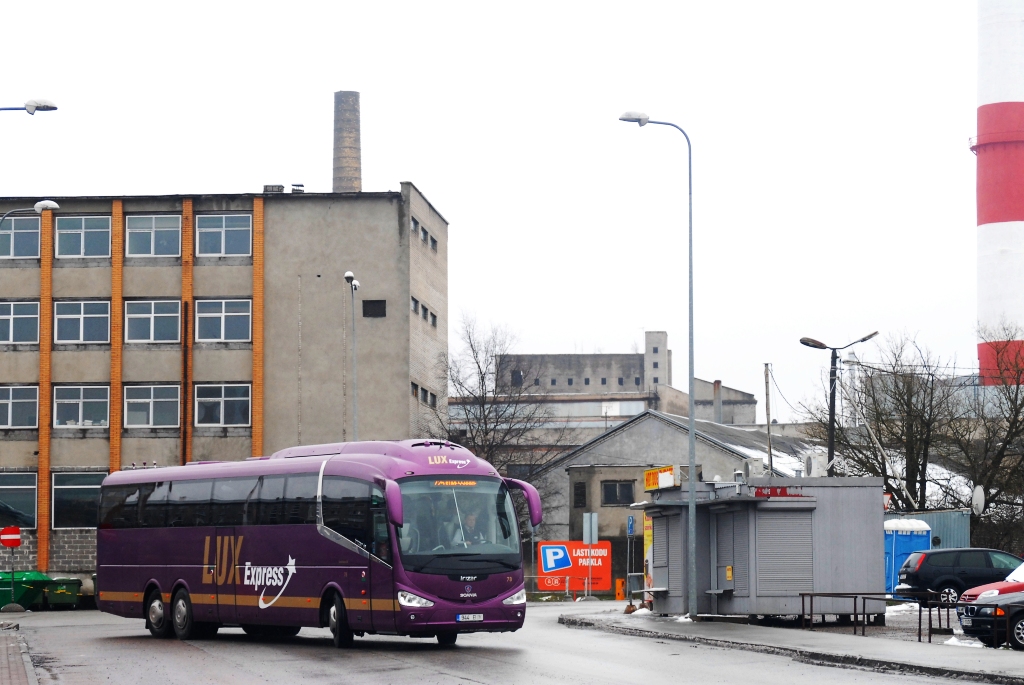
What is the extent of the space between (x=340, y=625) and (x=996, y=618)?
10222 mm

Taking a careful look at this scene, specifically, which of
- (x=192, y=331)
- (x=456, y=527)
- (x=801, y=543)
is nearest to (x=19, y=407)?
(x=192, y=331)

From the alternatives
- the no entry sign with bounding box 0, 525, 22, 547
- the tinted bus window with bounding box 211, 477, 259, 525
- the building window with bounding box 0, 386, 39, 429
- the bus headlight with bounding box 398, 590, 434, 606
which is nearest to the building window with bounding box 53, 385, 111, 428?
the building window with bounding box 0, 386, 39, 429

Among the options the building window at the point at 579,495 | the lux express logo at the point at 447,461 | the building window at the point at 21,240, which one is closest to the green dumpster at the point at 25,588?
the building window at the point at 21,240

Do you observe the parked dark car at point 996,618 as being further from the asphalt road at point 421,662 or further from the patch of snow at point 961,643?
the asphalt road at point 421,662

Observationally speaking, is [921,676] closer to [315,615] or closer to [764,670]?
[764,670]

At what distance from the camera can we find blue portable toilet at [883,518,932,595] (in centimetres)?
4009

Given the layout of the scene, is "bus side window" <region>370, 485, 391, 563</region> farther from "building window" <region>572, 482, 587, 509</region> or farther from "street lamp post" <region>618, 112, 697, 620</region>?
"building window" <region>572, 482, 587, 509</region>

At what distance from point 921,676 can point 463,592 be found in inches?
272

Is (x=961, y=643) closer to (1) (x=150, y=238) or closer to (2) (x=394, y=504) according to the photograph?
(2) (x=394, y=504)

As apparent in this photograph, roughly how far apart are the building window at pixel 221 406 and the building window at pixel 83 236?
734cm

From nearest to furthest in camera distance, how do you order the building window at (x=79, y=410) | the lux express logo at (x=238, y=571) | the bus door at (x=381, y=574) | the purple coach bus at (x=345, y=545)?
the bus door at (x=381, y=574) → the purple coach bus at (x=345, y=545) → the lux express logo at (x=238, y=571) → the building window at (x=79, y=410)

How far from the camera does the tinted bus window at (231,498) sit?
2397 centimetres

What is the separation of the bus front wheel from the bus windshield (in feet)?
5.44

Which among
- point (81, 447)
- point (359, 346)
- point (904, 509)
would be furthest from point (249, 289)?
point (904, 509)
